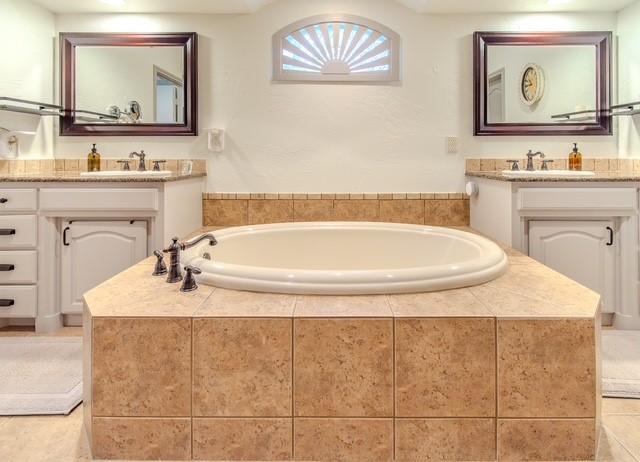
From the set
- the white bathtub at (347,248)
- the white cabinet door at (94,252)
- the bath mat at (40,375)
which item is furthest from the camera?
the white cabinet door at (94,252)

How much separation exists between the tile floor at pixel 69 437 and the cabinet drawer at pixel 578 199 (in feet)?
3.28

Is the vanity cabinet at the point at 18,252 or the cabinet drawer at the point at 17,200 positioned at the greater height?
the cabinet drawer at the point at 17,200

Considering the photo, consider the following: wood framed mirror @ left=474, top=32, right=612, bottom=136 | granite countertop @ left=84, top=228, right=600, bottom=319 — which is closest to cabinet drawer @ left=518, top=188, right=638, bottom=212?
wood framed mirror @ left=474, top=32, right=612, bottom=136

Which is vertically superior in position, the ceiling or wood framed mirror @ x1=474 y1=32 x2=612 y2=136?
the ceiling

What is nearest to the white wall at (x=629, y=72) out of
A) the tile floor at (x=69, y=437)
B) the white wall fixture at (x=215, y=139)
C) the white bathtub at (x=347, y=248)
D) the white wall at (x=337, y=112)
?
the white wall at (x=337, y=112)

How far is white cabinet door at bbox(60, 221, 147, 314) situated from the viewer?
257cm

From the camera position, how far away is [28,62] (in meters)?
2.94

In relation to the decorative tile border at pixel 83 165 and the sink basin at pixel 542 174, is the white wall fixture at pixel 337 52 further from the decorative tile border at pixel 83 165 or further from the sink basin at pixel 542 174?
the sink basin at pixel 542 174

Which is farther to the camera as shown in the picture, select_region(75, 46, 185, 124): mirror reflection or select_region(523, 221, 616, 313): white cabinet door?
select_region(75, 46, 185, 124): mirror reflection

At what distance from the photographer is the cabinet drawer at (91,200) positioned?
248cm

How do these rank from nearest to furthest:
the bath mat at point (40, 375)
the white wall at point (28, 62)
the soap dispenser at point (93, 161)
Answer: the bath mat at point (40, 375), the white wall at point (28, 62), the soap dispenser at point (93, 161)

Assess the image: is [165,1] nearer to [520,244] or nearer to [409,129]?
[409,129]

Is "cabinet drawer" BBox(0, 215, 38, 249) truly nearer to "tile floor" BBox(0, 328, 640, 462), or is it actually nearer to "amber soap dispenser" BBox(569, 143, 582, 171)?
"tile floor" BBox(0, 328, 640, 462)

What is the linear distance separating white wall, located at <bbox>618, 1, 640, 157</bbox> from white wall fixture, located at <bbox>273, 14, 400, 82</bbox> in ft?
4.57
